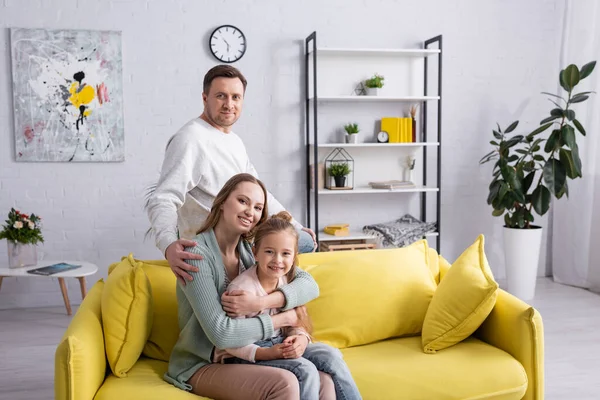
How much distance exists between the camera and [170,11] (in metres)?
4.49

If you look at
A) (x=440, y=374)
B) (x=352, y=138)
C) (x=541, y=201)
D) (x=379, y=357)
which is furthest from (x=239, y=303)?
(x=541, y=201)

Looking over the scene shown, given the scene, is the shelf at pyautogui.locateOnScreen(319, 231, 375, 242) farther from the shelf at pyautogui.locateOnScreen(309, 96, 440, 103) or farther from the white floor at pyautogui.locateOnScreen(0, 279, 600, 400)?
the white floor at pyautogui.locateOnScreen(0, 279, 600, 400)

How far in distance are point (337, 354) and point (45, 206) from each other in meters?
3.15

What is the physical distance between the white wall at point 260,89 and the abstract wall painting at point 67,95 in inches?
2.7

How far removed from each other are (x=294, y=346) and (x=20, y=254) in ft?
9.31

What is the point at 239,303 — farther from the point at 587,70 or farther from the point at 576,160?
the point at 587,70

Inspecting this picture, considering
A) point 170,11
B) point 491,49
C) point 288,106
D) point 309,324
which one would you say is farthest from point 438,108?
point 309,324

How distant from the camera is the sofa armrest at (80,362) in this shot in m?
1.83

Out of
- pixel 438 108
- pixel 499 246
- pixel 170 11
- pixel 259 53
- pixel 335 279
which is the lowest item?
pixel 499 246

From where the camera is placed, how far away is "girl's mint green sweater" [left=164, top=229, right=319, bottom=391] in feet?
6.32

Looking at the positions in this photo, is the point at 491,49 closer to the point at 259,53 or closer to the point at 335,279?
the point at 259,53

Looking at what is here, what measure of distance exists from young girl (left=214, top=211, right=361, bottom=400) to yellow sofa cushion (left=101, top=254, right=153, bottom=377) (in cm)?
31

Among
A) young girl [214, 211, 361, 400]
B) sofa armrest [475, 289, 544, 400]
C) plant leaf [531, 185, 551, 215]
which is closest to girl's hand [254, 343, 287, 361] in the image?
young girl [214, 211, 361, 400]

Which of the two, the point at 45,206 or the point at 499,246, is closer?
the point at 45,206
